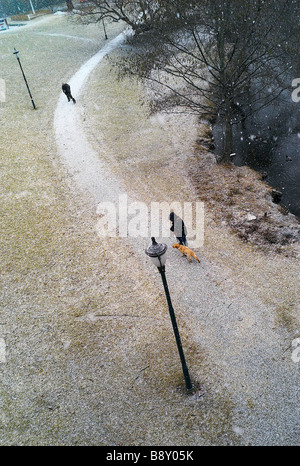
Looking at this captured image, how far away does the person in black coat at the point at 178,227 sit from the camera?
1144 centimetres

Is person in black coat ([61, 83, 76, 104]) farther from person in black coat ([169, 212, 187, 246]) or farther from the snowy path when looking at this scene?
person in black coat ([169, 212, 187, 246])

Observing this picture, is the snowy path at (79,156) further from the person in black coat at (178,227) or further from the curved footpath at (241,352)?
the person in black coat at (178,227)

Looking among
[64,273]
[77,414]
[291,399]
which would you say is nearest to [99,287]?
[64,273]

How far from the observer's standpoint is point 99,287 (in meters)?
11.4

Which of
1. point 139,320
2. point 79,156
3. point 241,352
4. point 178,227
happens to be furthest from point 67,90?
point 241,352

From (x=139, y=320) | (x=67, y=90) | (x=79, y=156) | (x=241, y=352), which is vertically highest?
(x=67, y=90)

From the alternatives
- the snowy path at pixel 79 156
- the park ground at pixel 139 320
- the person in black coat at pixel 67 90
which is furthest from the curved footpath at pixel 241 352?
the person in black coat at pixel 67 90

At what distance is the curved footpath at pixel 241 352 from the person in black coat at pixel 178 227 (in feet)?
2.58

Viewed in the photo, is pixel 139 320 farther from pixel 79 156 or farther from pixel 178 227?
pixel 79 156

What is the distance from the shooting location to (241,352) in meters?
9.23

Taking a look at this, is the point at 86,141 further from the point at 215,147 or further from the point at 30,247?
the point at 30,247

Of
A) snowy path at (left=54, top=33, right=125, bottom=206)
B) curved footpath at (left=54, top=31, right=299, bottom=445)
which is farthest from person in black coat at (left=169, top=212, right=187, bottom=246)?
snowy path at (left=54, top=33, right=125, bottom=206)

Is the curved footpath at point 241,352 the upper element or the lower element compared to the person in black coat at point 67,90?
lower

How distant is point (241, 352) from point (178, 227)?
14.8 feet
